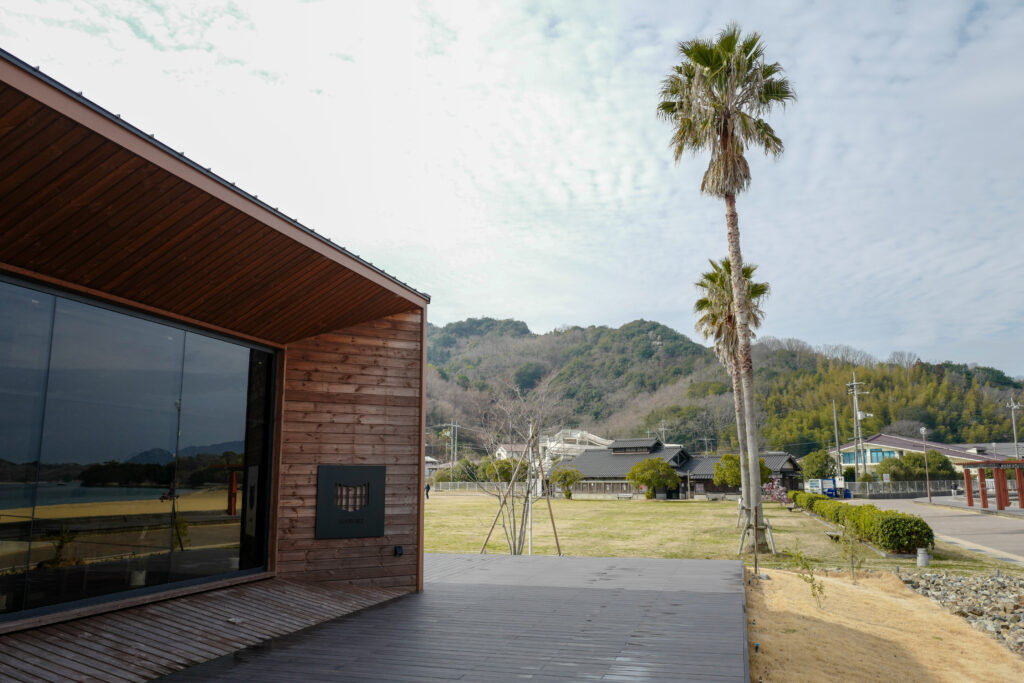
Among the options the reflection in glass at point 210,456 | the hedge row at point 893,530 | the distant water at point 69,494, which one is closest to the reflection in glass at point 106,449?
the distant water at point 69,494

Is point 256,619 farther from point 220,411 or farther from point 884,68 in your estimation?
point 884,68

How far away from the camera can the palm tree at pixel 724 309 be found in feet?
59.2

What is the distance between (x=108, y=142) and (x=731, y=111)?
12894mm

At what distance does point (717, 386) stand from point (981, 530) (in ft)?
158

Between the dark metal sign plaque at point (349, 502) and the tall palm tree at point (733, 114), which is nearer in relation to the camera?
the dark metal sign plaque at point (349, 502)

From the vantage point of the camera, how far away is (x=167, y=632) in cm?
489

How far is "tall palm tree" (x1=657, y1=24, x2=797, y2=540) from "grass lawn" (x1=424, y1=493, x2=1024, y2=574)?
109 inches

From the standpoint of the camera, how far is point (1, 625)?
421cm

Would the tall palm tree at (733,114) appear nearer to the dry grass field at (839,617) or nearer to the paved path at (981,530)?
the dry grass field at (839,617)

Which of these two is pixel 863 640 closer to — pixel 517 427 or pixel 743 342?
pixel 743 342

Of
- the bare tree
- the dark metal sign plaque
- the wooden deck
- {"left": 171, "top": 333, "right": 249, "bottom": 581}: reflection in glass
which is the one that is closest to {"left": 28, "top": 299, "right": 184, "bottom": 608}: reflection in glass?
{"left": 171, "top": 333, "right": 249, "bottom": 581}: reflection in glass

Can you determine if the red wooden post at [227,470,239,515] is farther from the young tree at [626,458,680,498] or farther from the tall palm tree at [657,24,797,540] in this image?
the young tree at [626,458,680,498]

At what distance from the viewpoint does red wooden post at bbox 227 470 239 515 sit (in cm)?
665

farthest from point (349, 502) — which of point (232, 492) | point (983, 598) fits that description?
point (983, 598)
